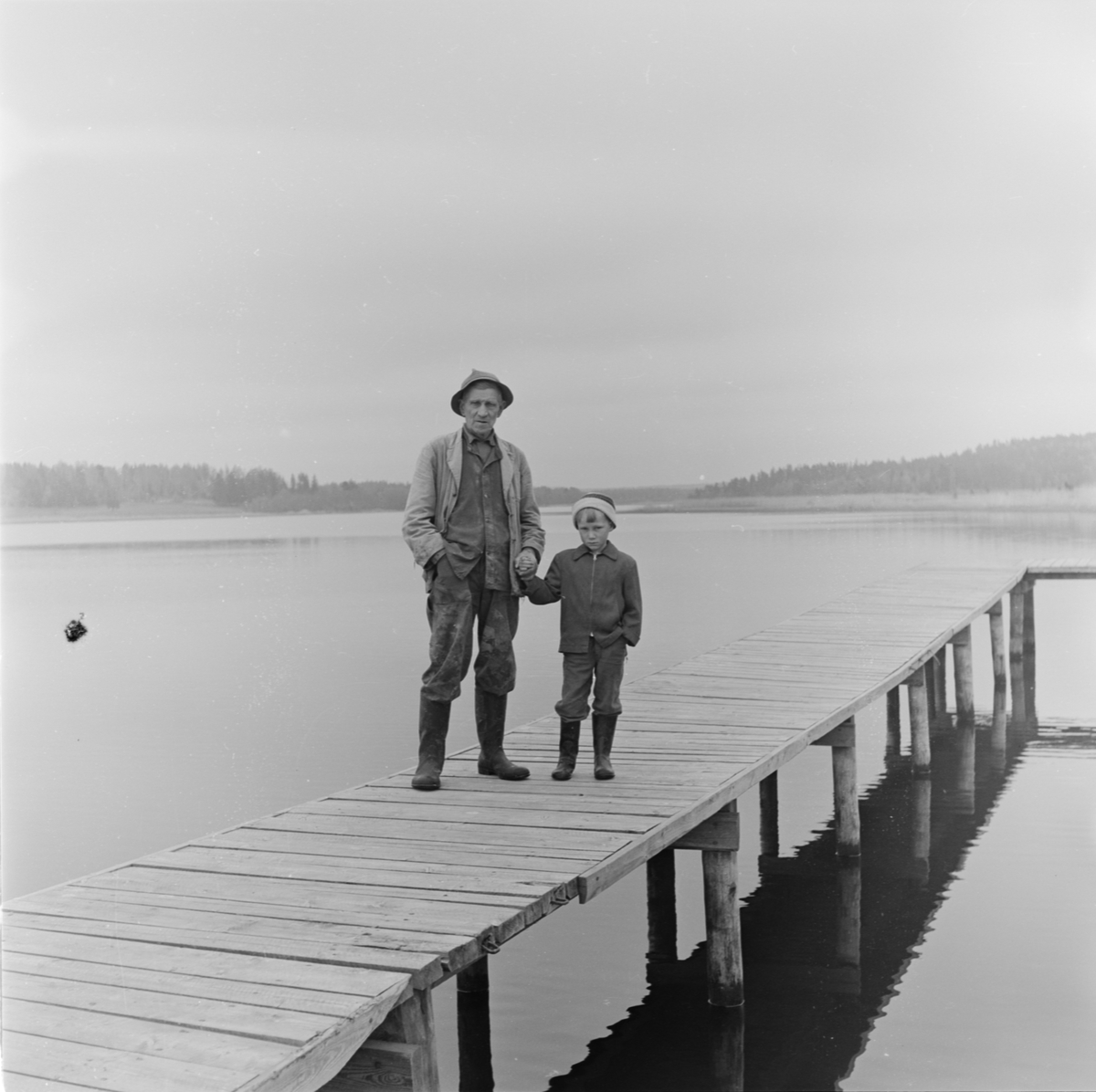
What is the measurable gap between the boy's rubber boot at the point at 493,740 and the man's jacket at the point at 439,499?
2.09 ft

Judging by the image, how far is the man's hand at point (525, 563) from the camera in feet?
21.0

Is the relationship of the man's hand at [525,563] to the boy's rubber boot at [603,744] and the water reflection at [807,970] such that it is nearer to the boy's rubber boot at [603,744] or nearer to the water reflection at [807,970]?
the boy's rubber boot at [603,744]

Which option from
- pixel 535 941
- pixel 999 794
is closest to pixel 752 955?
pixel 535 941

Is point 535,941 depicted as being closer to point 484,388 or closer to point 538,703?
point 484,388

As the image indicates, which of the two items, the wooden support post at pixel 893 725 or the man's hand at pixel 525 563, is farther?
the wooden support post at pixel 893 725

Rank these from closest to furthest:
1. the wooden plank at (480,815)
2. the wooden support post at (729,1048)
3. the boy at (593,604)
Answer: the wooden plank at (480,815)
the wooden support post at (729,1048)
the boy at (593,604)

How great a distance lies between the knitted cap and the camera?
6.48 metres

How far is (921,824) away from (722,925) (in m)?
5.51

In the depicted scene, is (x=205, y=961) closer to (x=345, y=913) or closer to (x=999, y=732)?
(x=345, y=913)

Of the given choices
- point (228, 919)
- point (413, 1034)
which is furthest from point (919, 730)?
point (413, 1034)

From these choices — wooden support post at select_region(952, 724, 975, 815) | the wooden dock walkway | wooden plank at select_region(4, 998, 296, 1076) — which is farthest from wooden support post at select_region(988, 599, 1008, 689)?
wooden plank at select_region(4, 998, 296, 1076)

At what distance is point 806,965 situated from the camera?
7.77 m

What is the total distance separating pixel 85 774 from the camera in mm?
16141

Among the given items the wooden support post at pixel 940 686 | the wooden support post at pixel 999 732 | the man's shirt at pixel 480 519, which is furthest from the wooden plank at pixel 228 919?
the wooden support post at pixel 940 686
